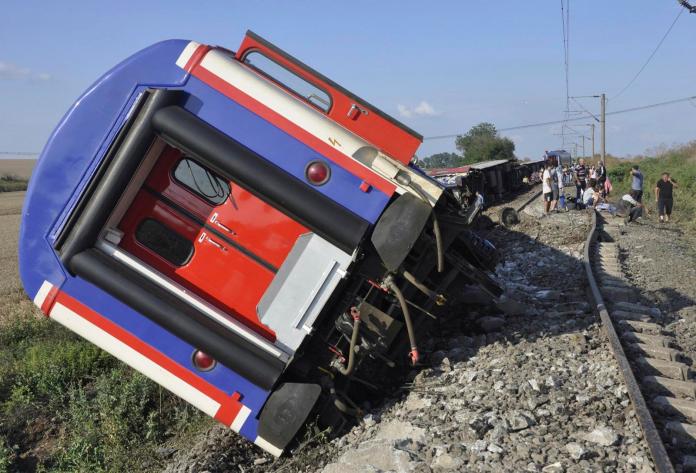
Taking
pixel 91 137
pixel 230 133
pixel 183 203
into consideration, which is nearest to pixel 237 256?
pixel 183 203

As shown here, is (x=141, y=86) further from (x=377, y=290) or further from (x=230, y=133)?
(x=377, y=290)

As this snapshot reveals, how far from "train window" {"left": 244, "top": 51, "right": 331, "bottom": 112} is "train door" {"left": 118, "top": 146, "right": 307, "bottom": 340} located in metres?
0.91

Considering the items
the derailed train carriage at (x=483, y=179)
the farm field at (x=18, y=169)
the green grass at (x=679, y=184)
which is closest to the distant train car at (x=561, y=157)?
the green grass at (x=679, y=184)

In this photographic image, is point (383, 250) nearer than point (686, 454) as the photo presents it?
No

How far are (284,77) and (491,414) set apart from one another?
9.79ft

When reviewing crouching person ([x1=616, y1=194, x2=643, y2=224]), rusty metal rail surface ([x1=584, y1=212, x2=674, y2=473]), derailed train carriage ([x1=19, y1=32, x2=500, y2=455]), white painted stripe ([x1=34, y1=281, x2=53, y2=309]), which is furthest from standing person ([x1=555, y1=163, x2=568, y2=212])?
white painted stripe ([x1=34, y1=281, x2=53, y2=309])

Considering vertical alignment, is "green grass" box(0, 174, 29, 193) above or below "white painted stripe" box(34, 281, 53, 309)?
below

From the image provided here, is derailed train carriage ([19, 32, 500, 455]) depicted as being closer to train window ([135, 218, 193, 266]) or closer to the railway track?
train window ([135, 218, 193, 266])

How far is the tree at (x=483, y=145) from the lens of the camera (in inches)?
2862

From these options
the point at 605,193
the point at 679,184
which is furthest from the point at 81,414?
the point at 679,184

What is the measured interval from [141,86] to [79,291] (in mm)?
1589

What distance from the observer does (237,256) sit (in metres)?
4.88

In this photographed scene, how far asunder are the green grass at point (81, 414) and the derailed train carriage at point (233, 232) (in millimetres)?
1405

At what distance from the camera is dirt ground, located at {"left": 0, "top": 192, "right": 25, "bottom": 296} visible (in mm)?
16545
